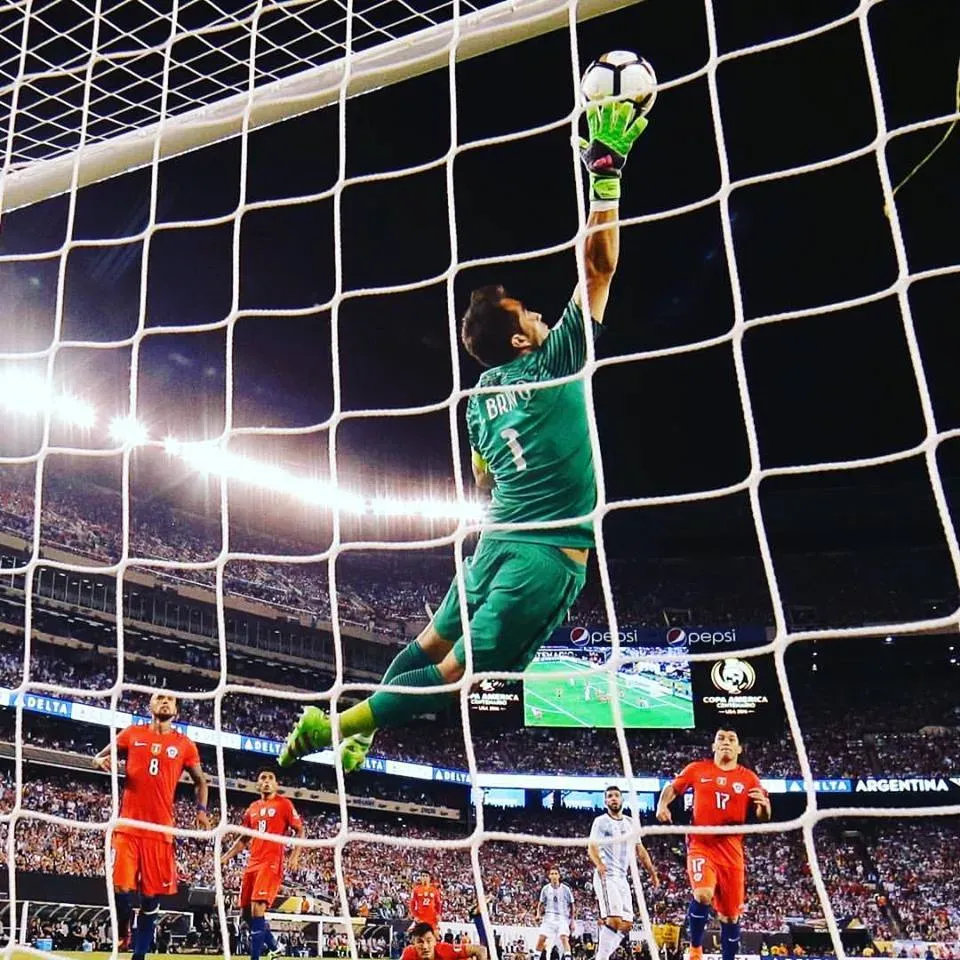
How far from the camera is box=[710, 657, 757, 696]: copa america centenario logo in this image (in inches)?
640

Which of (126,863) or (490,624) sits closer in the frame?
(490,624)

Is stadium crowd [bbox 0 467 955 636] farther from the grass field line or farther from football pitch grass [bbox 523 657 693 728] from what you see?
the grass field line

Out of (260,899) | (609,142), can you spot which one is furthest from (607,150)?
(260,899)

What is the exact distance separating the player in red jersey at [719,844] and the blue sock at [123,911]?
2.66m

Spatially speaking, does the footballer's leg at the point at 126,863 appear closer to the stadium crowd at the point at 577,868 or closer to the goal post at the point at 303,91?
the goal post at the point at 303,91

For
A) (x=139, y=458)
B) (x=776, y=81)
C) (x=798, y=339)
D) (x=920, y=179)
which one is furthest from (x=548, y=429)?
(x=139, y=458)

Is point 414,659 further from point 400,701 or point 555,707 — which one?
point 555,707

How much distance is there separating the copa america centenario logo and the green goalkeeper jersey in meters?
13.8

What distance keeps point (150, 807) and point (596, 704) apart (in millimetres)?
12233

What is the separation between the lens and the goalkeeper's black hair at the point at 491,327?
3340 mm

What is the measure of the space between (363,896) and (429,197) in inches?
A: 418

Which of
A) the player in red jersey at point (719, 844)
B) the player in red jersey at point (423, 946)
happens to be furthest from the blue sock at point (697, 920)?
the player in red jersey at point (423, 946)

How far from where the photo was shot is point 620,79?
243 centimetres

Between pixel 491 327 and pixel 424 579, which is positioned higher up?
pixel 424 579
